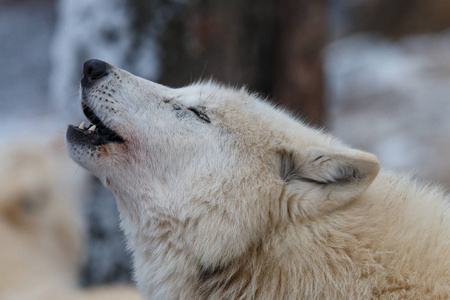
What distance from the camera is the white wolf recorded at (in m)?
3.07

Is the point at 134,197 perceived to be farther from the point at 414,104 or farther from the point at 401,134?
the point at 414,104

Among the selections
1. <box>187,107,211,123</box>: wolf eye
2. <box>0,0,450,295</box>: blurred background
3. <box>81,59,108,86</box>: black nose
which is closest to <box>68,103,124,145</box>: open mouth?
<box>81,59,108,86</box>: black nose

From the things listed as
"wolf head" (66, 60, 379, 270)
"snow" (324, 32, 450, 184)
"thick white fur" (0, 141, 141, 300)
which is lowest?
"thick white fur" (0, 141, 141, 300)

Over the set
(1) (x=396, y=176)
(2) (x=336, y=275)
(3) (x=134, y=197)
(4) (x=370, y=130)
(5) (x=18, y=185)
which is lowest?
(5) (x=18, y=185)

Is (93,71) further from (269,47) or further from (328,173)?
(269,47)

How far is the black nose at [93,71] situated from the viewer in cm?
356

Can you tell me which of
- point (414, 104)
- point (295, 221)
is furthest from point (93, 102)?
point (414, 104)

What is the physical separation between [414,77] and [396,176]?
9.09 m

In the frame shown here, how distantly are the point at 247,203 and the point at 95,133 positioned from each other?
1.03m

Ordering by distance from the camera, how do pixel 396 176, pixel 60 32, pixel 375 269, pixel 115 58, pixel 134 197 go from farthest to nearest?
pixel 60 32 < pixel 115 58 < pixel 396 176 < pixel 134 197 < pixel 375 269

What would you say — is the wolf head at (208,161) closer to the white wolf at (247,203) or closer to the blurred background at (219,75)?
the white wolf at (247,203)

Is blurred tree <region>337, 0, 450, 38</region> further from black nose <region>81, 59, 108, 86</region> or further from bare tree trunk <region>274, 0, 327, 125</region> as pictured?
black nose <region>81, 59, 108, 86</region>

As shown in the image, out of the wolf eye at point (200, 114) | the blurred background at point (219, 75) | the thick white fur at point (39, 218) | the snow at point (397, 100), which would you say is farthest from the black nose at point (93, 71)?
the snow at point (397, 100)

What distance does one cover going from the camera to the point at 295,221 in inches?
125
